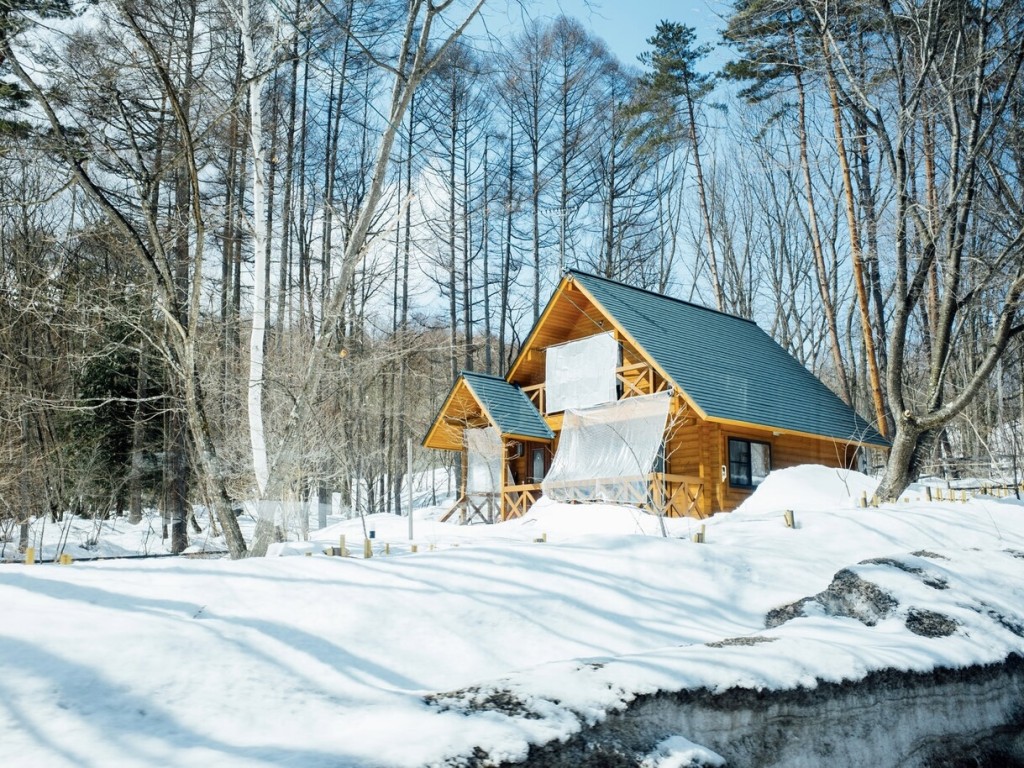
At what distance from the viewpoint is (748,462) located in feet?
56.0

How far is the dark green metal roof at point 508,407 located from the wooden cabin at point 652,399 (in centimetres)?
4

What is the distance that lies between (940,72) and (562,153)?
16.2 meters

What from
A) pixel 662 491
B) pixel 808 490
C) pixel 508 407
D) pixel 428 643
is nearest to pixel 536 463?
pixel 508 407

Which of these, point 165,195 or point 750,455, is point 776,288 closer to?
point 750,455

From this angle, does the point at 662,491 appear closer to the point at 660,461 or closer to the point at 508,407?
the point at 660,461

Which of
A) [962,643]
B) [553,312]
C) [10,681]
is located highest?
[553,312]

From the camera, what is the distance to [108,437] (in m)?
19.5

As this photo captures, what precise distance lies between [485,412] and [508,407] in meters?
0.65

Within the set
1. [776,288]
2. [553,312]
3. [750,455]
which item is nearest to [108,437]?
[553,312]

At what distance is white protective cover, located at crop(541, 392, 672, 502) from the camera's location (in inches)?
618

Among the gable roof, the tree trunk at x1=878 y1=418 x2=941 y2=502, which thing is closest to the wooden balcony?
the gable roof

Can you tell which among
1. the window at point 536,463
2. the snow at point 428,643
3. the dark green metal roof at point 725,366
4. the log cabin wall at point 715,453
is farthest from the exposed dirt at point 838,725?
the window at point 536,463

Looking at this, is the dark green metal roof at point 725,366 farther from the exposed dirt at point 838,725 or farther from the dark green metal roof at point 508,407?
the exposed dirt at point 838,725

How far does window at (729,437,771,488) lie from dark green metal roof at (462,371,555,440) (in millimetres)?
4377
